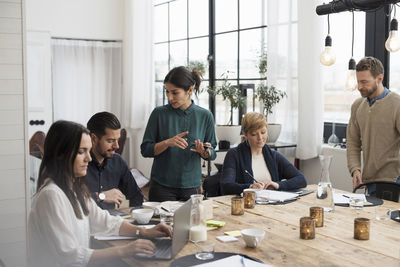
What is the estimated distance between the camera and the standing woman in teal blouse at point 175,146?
123 inches

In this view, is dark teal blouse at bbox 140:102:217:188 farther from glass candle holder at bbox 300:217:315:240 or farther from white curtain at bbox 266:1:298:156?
white curtain at bbox 266:1:298:156

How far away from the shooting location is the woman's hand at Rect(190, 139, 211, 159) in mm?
3092

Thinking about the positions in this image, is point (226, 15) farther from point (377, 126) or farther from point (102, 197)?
point (102, 197)

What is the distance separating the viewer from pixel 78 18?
7160 mm

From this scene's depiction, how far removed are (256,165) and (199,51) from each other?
3690 millimetres

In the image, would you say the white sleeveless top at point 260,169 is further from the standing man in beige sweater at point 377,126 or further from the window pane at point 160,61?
the window pane at point 160,61

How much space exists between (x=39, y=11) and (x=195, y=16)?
2137 mm

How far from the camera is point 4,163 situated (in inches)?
133

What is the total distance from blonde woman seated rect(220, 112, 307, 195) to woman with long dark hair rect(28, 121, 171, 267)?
1352mm

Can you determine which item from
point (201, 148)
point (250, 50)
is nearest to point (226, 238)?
point (201, 148)

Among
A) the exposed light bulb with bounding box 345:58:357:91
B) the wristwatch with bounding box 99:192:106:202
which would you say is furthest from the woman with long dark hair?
the exposed light bulb with bounding box 345:58:357:91

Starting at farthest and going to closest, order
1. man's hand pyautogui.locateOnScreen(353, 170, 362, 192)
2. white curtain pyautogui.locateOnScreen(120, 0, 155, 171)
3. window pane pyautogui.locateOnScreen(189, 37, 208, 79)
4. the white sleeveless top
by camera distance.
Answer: white curtain pyautogui.locateOnScreen(120, 0, 155, 171)
window pane pyautogui.locateOnScreen(189, 37, 208, 79)
man's hand pyautogui.locateOnScreen(353, 170, 362, 192)
the white sleeveless top

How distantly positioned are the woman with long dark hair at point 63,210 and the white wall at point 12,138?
62.6 inches

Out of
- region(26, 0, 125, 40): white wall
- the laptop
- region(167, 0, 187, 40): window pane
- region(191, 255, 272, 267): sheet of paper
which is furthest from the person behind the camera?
region(167, 0, 187, 40): window pane
